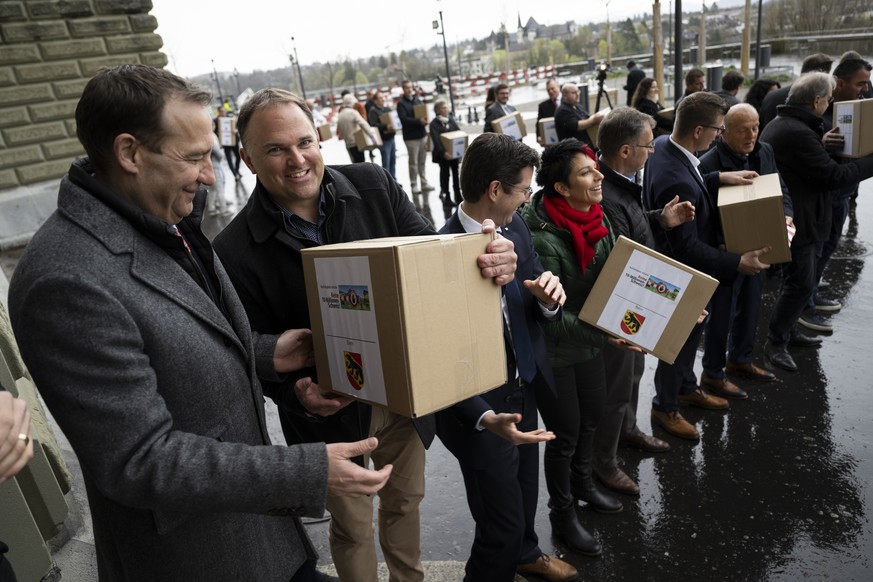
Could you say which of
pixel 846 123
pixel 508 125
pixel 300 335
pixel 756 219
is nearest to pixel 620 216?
pixel 756 219

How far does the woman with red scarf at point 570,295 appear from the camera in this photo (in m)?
2.69

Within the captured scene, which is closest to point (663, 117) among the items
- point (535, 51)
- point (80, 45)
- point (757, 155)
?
point (757, 155)

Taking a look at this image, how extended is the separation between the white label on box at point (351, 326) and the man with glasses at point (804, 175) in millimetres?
3825

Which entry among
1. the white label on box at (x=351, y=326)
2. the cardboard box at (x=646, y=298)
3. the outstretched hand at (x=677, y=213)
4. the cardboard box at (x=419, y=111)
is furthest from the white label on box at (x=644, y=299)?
the cardboard box at (x=419, y=111)

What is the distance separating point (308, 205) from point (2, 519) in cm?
170

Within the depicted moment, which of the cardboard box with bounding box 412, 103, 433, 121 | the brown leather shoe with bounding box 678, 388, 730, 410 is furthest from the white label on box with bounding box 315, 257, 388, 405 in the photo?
the cardboard box with bounding box 412, 103, 433, 121

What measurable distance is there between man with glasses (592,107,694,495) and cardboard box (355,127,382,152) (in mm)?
8898

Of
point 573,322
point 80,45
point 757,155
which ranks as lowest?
point 573,322

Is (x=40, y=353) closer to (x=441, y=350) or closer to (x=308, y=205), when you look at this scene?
(x=441, y=350)

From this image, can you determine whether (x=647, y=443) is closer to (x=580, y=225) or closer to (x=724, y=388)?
(x=724, y=388)

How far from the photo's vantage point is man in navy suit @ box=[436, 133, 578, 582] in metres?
2.27

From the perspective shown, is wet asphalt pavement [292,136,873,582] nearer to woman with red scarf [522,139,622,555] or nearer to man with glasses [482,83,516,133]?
woman with red scarf [522,139,622,555]

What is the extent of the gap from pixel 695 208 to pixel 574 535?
2001 millimetres

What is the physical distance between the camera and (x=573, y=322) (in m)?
2.64
